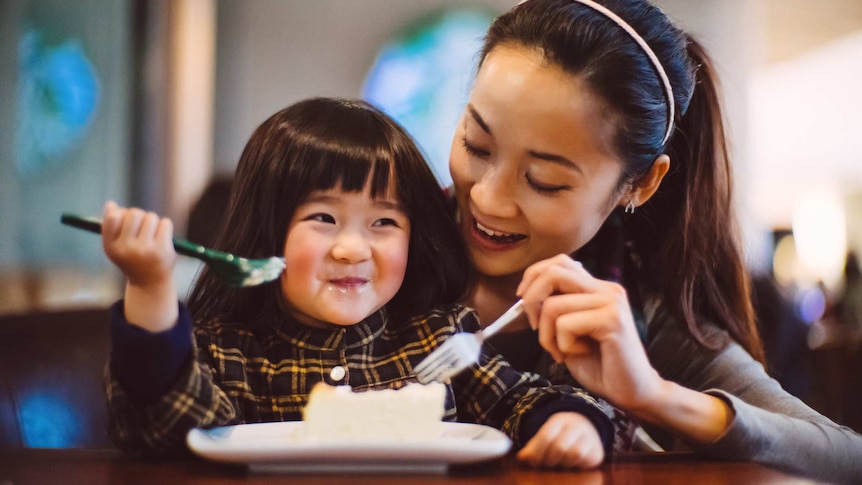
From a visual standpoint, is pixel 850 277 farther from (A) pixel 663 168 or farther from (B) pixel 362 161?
(B) pixel 362 161

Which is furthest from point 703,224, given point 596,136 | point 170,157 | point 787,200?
point 787,200

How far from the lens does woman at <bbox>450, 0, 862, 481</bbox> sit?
101 cm

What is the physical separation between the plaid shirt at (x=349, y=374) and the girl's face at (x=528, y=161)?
141 mm

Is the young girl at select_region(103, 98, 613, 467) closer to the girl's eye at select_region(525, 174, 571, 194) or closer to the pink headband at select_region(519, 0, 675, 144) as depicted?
the girl's eye at select_region(525, 174, 571, 194)

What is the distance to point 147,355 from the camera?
855 millimetres

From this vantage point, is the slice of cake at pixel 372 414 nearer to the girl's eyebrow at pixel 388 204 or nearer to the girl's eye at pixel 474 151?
the girl's eyebrow at pixel 388 204

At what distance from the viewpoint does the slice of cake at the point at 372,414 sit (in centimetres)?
88

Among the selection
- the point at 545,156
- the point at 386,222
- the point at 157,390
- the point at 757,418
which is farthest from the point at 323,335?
the point at 757,418

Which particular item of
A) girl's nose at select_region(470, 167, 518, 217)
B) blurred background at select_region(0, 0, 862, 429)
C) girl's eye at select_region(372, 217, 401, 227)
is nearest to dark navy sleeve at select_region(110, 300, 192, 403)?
girl's eye at select_region(372, 217, 401, 227)

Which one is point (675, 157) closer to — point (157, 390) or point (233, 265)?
point (233, 265)

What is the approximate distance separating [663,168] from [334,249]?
1.98ft

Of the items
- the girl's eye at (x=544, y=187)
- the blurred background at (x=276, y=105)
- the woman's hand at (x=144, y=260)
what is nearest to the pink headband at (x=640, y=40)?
the girl's eye at (x=544, y=187)

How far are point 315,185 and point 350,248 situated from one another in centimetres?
10

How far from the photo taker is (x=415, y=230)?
1.22 metres
